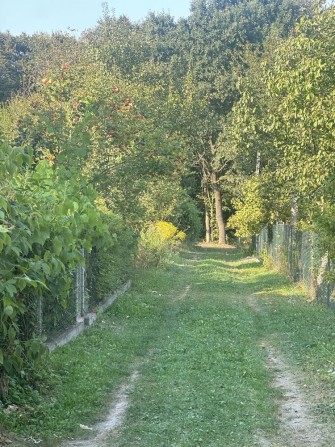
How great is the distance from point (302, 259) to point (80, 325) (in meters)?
10.7

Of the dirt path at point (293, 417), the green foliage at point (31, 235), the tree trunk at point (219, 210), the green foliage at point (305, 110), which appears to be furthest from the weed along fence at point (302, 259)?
the tree trunk at point (219, 210)

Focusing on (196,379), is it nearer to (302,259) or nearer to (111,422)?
(111,422)

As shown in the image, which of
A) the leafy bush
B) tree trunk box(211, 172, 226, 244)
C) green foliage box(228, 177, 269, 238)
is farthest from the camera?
tree trunk box(211, 172, 226, 244)

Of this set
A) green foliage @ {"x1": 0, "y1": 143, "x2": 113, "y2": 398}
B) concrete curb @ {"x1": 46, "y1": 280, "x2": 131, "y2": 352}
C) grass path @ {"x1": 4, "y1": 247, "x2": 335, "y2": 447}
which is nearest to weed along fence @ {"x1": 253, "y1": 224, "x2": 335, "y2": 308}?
grass path @ {"x1": 4, "y1": 247, "x2": 335, "y2": 447}

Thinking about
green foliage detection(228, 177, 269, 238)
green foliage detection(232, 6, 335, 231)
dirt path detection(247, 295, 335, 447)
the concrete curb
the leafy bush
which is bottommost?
dirt path detection(247, 295, 335, 447)

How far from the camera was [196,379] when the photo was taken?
9.52m

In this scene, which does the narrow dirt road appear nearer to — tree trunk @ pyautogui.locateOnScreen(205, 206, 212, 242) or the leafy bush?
the leafy bush

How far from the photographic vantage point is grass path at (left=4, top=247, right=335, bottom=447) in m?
7.15

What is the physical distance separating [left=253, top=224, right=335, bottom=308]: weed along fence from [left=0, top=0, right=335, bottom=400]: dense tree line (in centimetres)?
98

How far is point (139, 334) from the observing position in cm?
1351

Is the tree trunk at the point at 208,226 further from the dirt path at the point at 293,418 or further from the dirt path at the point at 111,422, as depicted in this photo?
the dirt path at the point at 111,422


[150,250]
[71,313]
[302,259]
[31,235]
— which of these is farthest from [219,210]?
[31,235]

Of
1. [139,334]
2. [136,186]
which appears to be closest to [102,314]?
[139,334]

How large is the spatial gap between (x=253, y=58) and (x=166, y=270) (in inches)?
614
